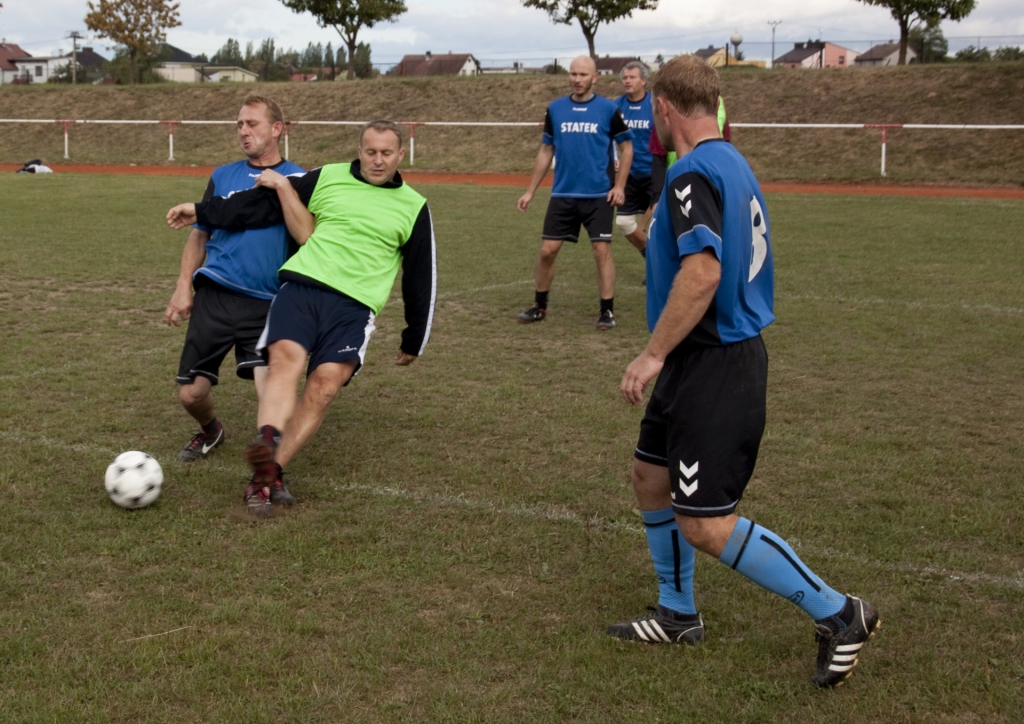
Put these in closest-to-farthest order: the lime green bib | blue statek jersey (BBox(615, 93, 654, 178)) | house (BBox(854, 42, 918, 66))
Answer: the lime green bib
blue statek jersey (BBox(615, 93, 654, 178))
house (BBox(854, 42, 918, 66))

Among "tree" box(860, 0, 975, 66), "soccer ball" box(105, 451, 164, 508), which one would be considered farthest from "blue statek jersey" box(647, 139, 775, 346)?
"tree" box(860, 0, 975, 66)

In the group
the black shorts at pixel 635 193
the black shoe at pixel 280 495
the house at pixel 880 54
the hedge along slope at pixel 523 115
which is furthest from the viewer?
the house at pixel 880 54

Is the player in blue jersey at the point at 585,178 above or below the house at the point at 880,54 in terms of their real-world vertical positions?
below

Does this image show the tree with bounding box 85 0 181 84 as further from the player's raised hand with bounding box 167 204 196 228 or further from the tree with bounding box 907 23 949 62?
the player's raised hand with bounding box 167 204 196 228

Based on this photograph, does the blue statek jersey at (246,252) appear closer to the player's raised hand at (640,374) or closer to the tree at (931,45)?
the player's raised hand at (640,374)

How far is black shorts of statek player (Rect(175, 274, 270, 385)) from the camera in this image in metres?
5.30

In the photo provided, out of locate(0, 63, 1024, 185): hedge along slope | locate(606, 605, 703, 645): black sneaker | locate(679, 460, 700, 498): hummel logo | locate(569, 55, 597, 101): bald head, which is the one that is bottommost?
locate(606, 605, 703, 645): black sneaker

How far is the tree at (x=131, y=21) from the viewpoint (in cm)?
5159

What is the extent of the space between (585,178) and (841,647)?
6.31 m

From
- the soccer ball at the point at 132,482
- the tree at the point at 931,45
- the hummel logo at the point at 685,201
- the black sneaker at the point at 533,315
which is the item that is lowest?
the soccer ball at the point at 132,482

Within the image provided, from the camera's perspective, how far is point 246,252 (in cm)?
526

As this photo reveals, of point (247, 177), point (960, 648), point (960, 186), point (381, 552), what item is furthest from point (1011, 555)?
point (960, 186)

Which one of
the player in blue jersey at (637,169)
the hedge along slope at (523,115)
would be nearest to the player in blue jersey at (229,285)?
the player in blue jersey at (637,169)

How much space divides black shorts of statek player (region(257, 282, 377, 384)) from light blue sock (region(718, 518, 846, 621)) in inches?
85.7
